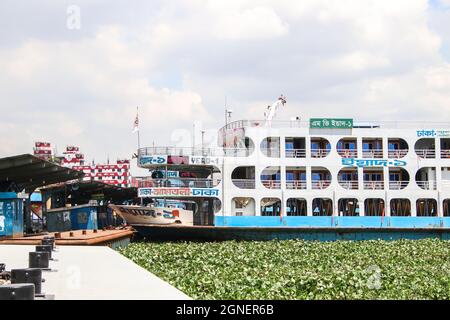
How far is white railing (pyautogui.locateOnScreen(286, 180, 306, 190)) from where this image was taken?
32.4 m

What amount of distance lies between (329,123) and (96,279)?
917 inches

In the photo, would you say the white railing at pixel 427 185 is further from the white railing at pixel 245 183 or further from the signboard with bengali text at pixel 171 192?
the signboard with bengali text at pixel 171 192

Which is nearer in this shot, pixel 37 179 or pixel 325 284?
pixel 325 284

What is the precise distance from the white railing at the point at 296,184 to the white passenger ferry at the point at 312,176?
52mm

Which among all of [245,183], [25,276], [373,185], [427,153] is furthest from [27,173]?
→ [427,153]

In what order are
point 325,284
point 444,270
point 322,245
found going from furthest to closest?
point 322,245, point 444,270, point 325,284

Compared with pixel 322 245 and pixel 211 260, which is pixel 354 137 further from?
pixel 211 260

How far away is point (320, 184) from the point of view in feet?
107

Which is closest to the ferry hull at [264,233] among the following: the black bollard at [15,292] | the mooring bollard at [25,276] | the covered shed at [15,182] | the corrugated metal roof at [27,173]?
the corrugated metal roof at [27,173]

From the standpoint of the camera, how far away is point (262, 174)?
106 ft

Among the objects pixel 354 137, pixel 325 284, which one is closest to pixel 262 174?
pixel 354 137

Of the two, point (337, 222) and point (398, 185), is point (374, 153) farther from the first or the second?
point (337, 222)
